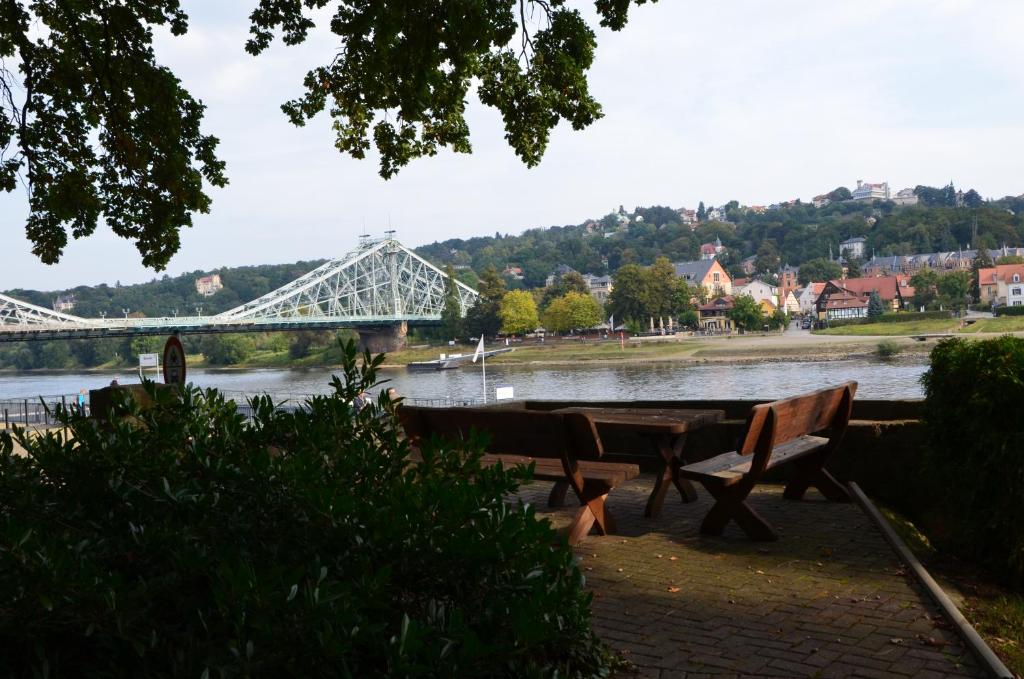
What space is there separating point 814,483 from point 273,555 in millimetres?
3797

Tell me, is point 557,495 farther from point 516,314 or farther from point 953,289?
point 953,289

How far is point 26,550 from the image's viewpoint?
130cm

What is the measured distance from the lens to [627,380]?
42.8m

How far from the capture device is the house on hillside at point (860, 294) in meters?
76.6

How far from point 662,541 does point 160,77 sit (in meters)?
6.29

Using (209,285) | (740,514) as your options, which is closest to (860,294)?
(209,285)

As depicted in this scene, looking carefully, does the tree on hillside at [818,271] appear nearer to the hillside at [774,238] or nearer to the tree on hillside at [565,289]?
the hillside at [774,238]

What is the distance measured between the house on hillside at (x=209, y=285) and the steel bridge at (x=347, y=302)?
8.51 metres

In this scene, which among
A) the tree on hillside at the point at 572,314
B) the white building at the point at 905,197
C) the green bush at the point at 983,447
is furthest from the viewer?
the white building at the point at 905,197

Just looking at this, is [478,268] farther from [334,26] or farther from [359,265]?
[334,26]

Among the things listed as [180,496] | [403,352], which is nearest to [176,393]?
[180,496]

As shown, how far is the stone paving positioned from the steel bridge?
4197 cm

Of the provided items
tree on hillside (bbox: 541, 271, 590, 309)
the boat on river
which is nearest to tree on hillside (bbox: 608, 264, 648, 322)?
tree on hillside (bbox: 541, 271, 590, 309)

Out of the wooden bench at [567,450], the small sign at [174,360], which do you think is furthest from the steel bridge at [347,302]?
the wooden bench at [567,450]
